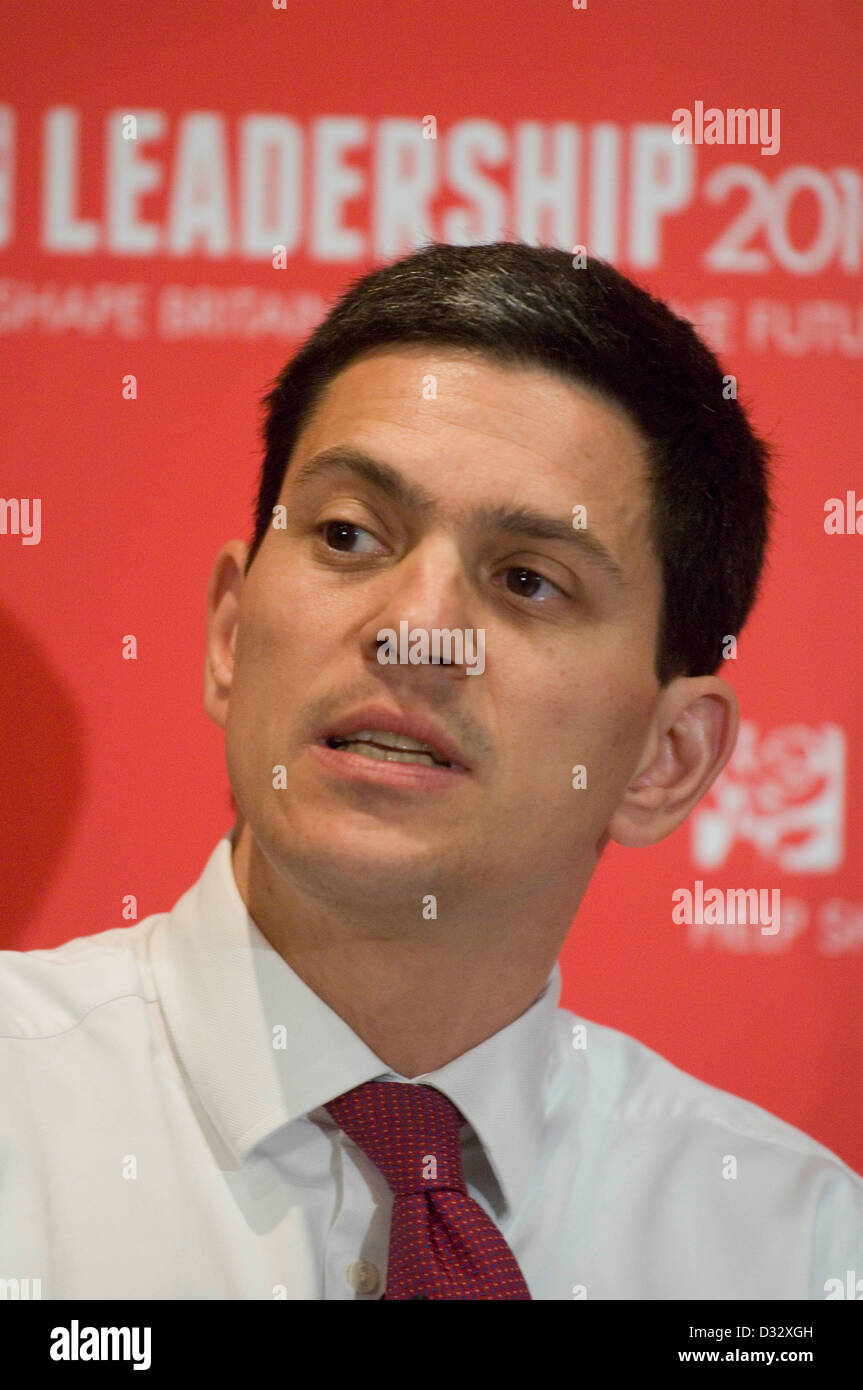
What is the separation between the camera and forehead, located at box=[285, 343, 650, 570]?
5.19 ft

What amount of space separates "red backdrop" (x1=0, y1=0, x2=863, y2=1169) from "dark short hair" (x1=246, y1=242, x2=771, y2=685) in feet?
0.81

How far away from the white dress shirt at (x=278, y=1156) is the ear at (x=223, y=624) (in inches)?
6.6

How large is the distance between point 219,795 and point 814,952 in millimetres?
877

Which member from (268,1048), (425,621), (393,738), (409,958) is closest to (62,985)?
(268,1048)

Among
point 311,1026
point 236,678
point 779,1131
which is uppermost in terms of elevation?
point 236,678

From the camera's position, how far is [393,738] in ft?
4.96

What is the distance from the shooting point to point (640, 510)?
1.71 metres

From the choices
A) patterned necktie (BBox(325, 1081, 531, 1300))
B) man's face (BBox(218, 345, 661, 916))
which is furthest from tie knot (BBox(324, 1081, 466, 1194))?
man's face (BBox(218, 345, 661, 916))

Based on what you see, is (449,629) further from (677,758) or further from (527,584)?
(677,758)

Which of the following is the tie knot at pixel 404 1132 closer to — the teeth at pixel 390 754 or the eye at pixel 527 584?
the teeth at pixel 390 754

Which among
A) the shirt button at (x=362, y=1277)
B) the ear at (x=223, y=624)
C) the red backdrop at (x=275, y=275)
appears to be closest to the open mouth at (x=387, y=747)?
the ear at (x=223, y=624)
